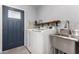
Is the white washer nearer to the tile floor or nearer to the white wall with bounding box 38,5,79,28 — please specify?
the tile floor

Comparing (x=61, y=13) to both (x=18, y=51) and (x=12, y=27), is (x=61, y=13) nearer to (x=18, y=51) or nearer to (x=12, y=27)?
(x=12, y=27)

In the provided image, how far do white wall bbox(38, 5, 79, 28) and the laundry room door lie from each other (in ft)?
1.21

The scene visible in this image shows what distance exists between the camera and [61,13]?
1.66 metres

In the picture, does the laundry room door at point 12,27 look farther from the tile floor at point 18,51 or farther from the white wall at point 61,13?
the white wall at point 61,13

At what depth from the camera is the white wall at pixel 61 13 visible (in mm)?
1569

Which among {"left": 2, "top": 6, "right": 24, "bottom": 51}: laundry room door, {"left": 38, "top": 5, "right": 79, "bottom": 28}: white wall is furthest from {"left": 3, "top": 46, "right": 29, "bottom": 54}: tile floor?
{"left": 38, "top": 5, "right": 79, "bottom": 28}: white wall

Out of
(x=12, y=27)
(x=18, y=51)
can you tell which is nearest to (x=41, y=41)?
(x=18, y=51)

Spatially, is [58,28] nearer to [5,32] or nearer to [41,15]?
[41,15]

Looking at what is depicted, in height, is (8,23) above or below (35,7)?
below

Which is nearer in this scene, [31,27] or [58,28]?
[58,28]
